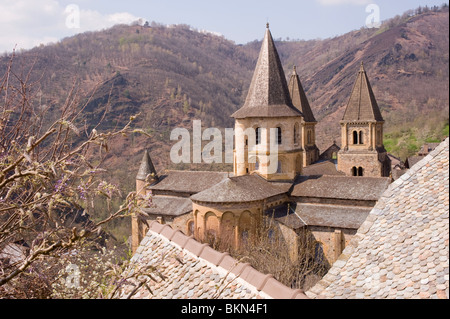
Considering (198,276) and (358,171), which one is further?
(358,171)

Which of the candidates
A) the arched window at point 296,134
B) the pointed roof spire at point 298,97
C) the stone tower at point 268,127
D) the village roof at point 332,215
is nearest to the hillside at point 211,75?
the pointed roof spire at point 298,97

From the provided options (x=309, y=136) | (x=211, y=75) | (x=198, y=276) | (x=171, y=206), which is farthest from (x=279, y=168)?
(x=211, y=75)

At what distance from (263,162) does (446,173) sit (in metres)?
14.8

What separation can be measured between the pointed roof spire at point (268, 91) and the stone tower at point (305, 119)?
31.6 feet

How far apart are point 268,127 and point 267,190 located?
3.33m

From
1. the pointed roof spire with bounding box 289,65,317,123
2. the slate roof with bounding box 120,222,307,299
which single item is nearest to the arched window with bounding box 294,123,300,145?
the pointed roof spire with bounding box 289,65,317,123

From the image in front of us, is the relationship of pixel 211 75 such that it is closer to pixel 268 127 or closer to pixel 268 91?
pixel 268 91

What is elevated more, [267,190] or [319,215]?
[267,190]

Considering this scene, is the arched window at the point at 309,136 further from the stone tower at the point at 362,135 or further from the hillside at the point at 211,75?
the hillside at the point at 211,75

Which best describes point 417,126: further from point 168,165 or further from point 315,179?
point 315,179

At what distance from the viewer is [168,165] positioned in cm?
4788

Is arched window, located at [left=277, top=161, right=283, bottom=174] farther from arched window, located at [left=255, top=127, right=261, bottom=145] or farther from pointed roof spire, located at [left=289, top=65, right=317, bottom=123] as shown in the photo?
pointed roof spire, located at [left=289, top=65, right=317, bottom=123]

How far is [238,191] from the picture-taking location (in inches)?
770
